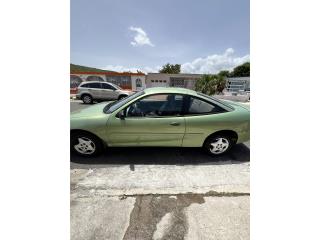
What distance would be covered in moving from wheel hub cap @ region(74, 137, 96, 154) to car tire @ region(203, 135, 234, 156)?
2.10 metres

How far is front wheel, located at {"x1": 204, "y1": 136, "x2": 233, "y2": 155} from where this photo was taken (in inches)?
133

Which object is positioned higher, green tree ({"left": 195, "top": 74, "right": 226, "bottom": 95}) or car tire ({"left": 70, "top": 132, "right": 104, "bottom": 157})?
green tree ({"left": 195, "top": 74, "right": 226, "bottom": 95})

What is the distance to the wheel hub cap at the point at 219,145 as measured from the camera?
3.41 meters

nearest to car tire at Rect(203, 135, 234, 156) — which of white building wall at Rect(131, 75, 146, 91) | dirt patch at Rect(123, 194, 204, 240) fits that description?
dirt patch at Rect(123, 194, 204, 240)

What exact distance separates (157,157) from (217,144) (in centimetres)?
117

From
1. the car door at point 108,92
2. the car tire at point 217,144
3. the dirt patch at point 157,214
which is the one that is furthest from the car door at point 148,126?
the car door at point 108,92

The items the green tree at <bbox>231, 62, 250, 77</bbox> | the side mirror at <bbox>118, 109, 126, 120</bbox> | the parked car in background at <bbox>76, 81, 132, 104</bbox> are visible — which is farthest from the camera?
the green tree at <bbox>231, 62, 250, 77</bbox>

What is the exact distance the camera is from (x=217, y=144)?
3.42 meters

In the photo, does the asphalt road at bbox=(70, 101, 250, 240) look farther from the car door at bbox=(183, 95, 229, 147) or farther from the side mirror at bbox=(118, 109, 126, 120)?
the side mirror at bbox=(118, 109, 126, 120)

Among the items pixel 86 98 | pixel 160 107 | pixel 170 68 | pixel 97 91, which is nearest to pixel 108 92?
pixel 97 91

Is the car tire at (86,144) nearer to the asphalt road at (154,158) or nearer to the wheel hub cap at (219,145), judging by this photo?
the asphalt road at (154,158)

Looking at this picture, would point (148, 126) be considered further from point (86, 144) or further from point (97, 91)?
point (97, 91)
